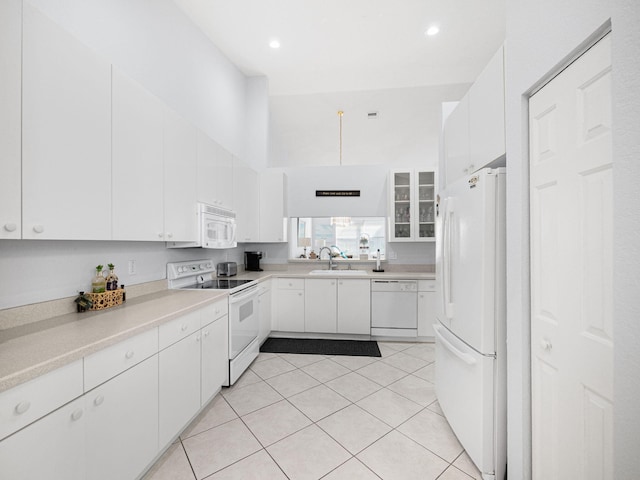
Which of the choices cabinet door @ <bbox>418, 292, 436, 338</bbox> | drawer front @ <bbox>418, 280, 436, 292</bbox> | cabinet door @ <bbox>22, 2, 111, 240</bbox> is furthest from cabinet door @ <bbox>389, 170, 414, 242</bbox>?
cabinet door @ <bbox>22, 2, 111, 240</bbox>

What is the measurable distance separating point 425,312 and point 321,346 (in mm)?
1486

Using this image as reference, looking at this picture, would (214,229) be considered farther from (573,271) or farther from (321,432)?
(573,271)

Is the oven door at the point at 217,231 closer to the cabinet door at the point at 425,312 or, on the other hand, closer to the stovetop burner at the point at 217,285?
the stovetop burner at the point at 217,285

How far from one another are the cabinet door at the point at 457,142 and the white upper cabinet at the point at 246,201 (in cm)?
235

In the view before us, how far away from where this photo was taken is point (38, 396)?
935mm

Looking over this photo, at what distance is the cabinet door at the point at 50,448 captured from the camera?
86 centimetres

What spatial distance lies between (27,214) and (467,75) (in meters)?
4.90

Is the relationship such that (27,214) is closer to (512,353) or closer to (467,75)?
(512,353)

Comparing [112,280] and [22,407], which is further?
[112,280]

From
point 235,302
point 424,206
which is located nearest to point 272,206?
point 235,302

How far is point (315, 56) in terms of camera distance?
3447 mm

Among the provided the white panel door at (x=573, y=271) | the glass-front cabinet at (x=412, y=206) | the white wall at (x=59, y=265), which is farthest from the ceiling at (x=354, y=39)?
the white wall at (x=59, y=265)

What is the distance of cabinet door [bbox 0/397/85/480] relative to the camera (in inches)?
33.8

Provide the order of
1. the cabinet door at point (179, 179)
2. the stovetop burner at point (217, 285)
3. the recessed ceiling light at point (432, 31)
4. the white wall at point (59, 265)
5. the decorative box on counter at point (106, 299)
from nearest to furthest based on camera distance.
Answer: the white wall at point (59, 265)
the decorative box on counter at point (106, 299)
the cabinet door at point (179, 179)
the stovetop burner at point (217, 285)
the recessed ceiling light at point (432, 31)
